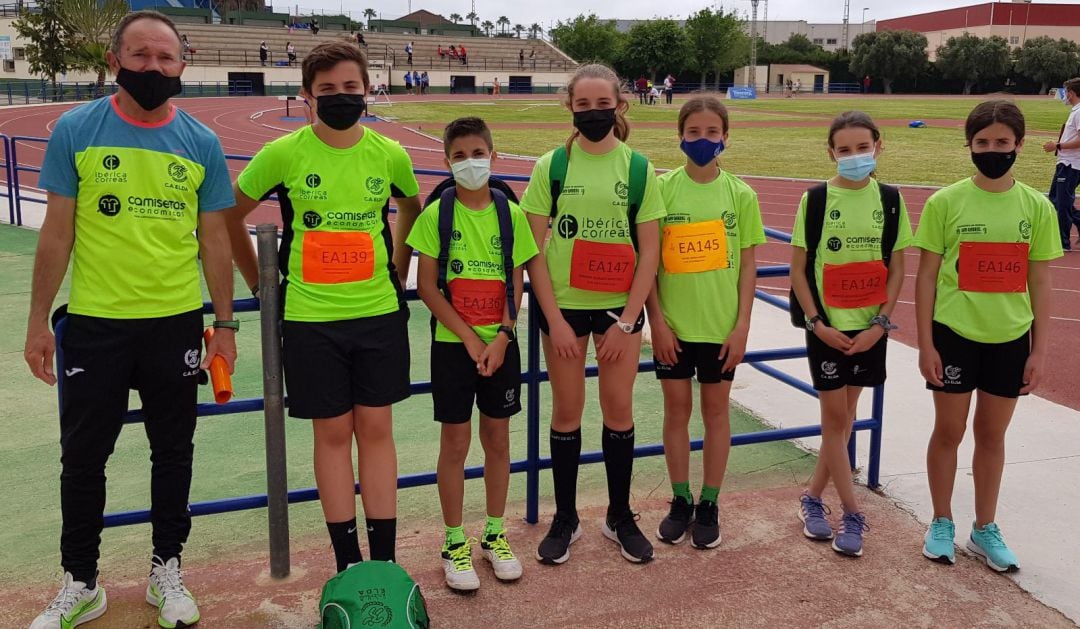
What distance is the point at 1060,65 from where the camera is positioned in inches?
2768

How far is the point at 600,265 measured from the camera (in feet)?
11.1

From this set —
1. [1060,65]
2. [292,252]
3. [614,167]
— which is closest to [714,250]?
[614,167]

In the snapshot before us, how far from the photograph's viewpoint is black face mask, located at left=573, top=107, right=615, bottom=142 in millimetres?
3373

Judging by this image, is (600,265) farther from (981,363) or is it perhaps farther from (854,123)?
(981,363)

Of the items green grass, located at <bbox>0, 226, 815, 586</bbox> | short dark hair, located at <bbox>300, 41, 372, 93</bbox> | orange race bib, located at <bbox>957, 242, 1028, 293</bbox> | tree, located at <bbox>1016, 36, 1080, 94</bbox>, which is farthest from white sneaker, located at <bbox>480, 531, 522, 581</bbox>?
tree, located at <bbox>1016, 36, 1080, 94</bbox>

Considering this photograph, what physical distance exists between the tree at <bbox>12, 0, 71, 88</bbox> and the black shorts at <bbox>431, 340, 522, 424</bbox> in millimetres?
48316

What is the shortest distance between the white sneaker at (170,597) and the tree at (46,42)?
158 feet

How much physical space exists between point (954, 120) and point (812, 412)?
3839cm

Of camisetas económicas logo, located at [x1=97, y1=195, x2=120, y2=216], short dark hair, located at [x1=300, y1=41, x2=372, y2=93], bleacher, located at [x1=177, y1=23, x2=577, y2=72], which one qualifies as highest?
bleacher, located at [x1=177, y1=23, x2=577, y2=72]

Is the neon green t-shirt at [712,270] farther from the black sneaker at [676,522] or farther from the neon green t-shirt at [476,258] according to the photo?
the black sneaker at [676,522]

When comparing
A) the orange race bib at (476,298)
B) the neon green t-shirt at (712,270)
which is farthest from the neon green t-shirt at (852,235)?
the orange race bib at (476,298)

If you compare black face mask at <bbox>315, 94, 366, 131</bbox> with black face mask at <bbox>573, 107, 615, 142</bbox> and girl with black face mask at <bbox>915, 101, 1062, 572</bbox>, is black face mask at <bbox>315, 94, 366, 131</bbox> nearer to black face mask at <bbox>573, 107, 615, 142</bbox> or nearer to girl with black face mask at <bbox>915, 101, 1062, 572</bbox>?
black face mask at <bbox>573, 107, 615, 142</bbox>

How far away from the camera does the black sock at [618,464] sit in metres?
3.62

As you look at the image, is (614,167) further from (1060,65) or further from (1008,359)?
(1060,65)
